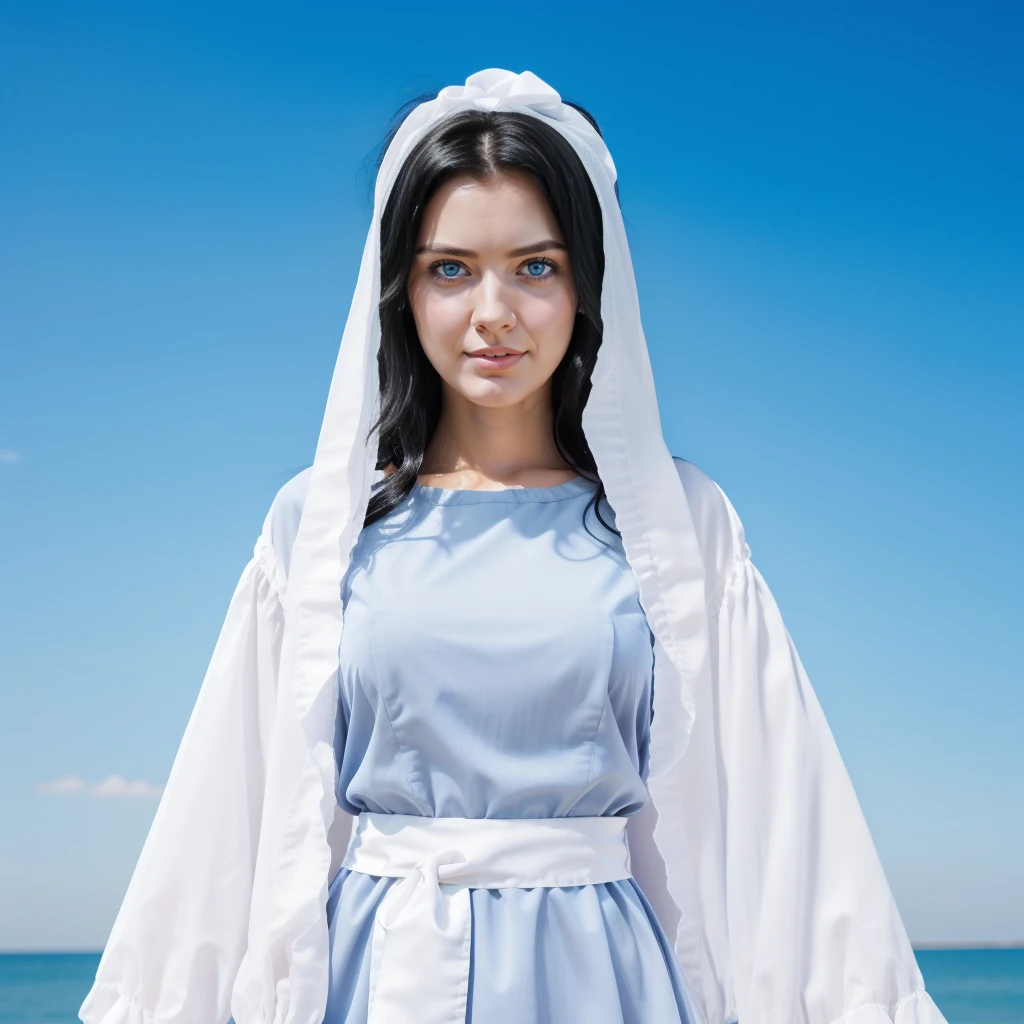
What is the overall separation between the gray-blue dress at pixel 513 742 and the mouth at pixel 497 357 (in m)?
0.29

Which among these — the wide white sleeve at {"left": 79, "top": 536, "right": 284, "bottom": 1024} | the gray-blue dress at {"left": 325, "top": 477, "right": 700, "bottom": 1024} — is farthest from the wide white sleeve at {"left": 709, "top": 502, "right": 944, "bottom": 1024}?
the wide white sleeve at {"left": 79, "top": 536, "right": 284, "bottom": 1024}

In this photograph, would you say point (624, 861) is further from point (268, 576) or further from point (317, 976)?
point (268, 576)

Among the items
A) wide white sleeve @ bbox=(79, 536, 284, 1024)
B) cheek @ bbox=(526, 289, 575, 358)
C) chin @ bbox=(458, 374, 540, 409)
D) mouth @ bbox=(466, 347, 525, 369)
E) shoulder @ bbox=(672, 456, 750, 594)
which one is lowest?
wide white sleeve @ bbox=(79, 536, 284, 1024)

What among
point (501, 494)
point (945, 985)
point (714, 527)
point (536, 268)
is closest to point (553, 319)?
point (536, 268)

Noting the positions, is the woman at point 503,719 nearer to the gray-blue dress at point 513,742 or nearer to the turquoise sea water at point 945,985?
the gray-blue dress at point 513,742

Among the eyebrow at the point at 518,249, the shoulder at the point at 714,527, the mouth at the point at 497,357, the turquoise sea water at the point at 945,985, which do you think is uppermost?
the eyebrow at the point at 518,249

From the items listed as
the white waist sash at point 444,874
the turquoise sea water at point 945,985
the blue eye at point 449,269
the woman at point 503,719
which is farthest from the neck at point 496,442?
the turquoise sea water at point 945,985

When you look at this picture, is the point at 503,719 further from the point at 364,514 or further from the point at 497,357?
the point at 497,357

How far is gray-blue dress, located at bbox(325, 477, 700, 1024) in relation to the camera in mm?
1855

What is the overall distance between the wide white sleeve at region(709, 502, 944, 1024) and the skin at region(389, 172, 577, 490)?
47cm

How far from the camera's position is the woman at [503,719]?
1.89 m

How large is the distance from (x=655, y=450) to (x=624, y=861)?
0.63 metres

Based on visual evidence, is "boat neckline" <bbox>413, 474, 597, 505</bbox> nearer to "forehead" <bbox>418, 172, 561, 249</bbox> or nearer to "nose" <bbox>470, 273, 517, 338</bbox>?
"nose" <bbox>470, 273, 517, 338</bbox>

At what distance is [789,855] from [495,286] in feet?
3.08
